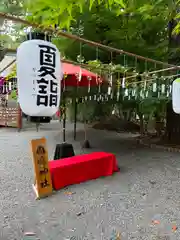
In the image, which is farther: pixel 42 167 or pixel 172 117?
pixel 172 117

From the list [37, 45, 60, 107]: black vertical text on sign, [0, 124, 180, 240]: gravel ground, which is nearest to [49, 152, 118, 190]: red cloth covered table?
[0, 124, 180, 240]: gravel ground

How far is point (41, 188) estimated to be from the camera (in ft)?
14.3

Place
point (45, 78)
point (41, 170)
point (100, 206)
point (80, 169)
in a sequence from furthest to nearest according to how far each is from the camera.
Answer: point (80, 169)
point (41, 170)
point (100, 206)
point (45, 78)

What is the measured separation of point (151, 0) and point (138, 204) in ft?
16.4

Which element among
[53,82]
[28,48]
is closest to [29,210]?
[53,82]

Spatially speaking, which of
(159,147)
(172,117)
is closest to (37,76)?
(159,147)

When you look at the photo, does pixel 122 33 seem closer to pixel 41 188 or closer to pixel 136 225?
pixel 41 188

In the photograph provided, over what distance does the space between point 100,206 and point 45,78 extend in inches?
92.1

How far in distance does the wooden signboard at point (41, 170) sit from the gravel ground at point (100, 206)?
17 centimetres

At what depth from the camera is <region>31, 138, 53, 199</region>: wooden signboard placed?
4.34 m

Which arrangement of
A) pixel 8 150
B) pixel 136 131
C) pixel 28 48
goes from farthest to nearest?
pixel 136 131 < pixel 8 150 < pixel 28 48

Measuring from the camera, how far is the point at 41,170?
442cm

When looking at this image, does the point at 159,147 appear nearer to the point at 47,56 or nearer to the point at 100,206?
the point at 100,206

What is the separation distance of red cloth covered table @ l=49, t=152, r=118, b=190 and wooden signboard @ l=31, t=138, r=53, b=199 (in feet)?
0.81
